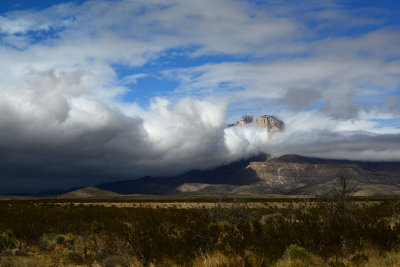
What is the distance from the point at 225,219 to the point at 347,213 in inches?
318

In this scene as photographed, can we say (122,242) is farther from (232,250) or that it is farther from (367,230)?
(367,230)

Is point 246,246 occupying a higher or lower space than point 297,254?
higher

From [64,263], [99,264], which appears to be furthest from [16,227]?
[99,264]

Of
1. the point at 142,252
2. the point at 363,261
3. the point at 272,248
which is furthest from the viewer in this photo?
the point at 142,252

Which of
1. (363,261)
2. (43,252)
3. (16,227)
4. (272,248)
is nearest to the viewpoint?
(363,261)

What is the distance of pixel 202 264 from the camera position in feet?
27.9

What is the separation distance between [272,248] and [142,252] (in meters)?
3.97

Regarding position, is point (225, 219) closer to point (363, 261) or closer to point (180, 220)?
point (180, 220)

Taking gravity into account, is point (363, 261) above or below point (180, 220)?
below

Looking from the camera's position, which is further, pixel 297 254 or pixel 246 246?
pixel 246 246

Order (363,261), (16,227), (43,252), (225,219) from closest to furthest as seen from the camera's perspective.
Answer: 1. (363,261)
2. (43,252)
3. (16,227)
4. (225,219)

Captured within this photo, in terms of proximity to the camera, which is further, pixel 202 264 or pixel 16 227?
pixel 16 227

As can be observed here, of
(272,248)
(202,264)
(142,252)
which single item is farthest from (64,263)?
(272,248)

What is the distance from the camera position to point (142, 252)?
10047mm
